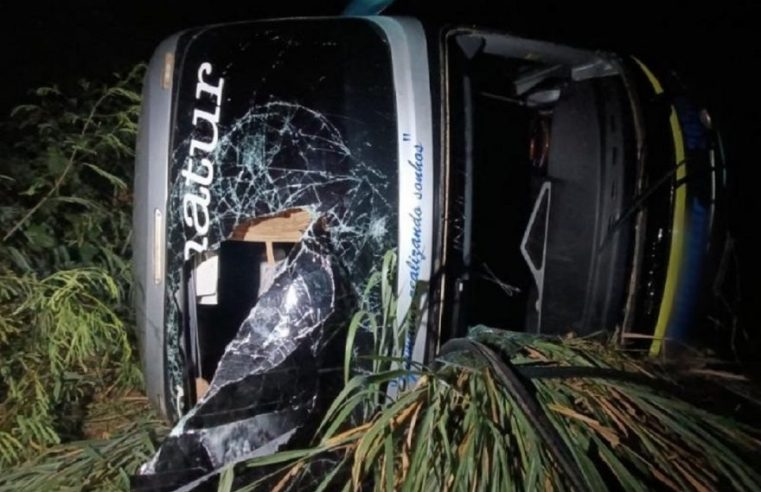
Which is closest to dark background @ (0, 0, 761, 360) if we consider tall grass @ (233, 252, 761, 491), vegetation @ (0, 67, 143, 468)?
vegetation @ (0, 67, 143, 468)

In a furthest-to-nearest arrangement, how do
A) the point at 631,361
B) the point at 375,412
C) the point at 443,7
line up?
the point at 443,7
the point at 631,361
the point at 375,412

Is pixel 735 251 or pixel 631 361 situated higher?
pixel 735 251

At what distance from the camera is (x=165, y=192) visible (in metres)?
2.02

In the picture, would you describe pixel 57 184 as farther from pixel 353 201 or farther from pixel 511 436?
pixel 511 436

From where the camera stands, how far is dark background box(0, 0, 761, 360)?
2.71 meters

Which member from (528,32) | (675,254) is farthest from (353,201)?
(528,32)

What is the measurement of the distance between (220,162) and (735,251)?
177 cm

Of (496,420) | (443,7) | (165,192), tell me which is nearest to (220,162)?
(165,192)

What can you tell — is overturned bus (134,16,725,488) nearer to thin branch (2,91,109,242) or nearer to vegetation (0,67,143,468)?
vegetation (0,67,143,468)

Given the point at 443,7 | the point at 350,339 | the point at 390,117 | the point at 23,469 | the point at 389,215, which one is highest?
the point at 443,7

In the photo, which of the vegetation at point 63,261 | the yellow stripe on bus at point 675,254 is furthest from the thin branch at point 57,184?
the yellow stripe on bus at point 675,254

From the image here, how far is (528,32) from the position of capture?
2.75 meters

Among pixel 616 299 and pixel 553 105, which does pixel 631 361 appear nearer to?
pixel 616 299

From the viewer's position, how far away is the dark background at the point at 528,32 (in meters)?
2.71
